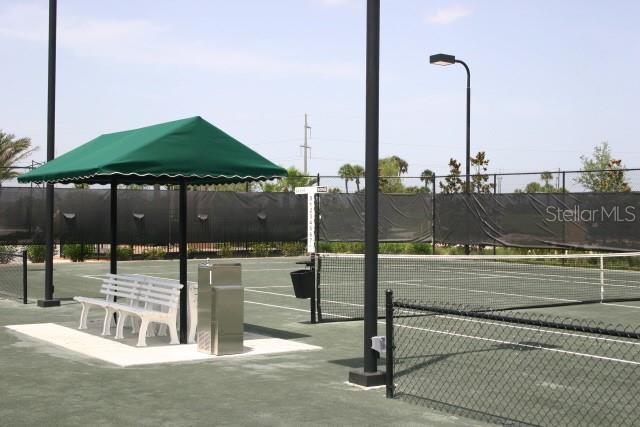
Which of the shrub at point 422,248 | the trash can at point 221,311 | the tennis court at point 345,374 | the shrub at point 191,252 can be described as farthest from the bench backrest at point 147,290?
the shrub at point 422,248

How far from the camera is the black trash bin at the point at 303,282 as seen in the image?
13.6 metres

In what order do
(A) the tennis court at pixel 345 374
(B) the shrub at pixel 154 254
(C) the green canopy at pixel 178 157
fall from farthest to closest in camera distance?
(B) the shrub at pixel 154 254
(C) the green canopy at pixel 178 157
(A) the tennis court at pixel 345 374

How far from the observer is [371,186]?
8906mm

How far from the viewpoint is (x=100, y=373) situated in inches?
383

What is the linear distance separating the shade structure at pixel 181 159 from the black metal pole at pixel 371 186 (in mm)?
3040

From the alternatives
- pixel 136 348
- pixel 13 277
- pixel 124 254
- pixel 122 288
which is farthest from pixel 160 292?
pixel 124 254

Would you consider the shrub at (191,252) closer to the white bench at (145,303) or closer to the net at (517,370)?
the white bench at (145,303)

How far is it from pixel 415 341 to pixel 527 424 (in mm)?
4681

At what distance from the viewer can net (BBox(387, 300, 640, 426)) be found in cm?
782

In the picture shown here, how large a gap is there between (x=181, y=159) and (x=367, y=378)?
4.05 m

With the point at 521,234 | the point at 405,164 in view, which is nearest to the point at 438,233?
the point at 521,234

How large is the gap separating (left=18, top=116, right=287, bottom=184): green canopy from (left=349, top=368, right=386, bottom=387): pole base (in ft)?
11.7

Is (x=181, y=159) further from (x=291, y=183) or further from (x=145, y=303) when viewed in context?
(x=291, y=183)

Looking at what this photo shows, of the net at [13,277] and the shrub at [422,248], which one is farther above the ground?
the shrub at [422,248]
